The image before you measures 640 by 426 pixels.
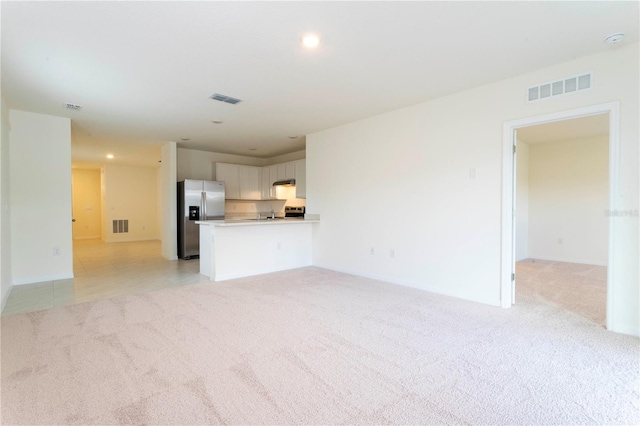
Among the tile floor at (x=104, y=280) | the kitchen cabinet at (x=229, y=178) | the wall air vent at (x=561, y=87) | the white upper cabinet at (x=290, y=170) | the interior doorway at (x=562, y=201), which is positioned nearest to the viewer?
the wall air vent at (x=561, y=87)

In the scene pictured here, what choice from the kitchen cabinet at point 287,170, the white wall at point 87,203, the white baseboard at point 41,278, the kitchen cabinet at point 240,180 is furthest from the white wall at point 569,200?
the white wall at point 87,203

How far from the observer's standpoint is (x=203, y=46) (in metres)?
2.78

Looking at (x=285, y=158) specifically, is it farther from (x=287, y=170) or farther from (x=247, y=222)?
(x=247, y=222)

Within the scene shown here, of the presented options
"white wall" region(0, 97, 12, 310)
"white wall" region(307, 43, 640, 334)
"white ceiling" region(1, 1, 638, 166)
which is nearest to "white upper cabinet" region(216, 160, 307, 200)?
"white wall" region(307, 43, 640, 334)

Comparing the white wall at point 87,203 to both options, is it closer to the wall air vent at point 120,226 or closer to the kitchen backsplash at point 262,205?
the wall air vent at point 120,226

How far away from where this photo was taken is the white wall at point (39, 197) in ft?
15.5

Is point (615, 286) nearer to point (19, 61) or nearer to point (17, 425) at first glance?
point (17, 425)

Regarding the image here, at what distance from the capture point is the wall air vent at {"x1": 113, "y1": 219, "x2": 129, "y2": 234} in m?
10.6

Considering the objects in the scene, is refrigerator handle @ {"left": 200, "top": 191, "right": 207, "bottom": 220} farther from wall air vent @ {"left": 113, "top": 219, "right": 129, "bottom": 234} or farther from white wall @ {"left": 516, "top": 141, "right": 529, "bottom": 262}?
white wall @ {"left": 516, "top": 141, "right": 529, "bottom": 262}

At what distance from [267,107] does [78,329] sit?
3.40 metres

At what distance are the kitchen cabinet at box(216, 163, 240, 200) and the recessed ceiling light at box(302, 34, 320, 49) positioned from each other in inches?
226

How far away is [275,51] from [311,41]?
15.0 inches

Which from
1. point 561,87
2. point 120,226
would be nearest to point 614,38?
point 561,87

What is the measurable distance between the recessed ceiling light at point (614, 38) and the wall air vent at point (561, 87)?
322 millimetres
